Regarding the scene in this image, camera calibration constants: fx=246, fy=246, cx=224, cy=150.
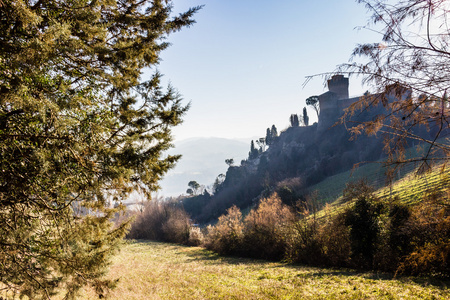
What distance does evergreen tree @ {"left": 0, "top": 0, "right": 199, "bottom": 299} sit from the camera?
4.07 m

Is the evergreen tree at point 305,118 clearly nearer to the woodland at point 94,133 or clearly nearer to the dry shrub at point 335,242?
the dry shrub at point 335,242

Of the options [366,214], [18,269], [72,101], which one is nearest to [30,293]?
[18,269]

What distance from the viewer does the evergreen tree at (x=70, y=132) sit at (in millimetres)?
4070

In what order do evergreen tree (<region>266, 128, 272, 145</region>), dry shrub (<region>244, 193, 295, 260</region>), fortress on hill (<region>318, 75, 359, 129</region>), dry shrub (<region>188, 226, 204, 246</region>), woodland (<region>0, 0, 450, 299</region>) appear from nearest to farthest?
woodland (<region>0, 0, 450, 299</region>) < dry shrub (<region>244, 193, 295, 260</region>) < dry shrub (<region>188, 226, 204, 246</region>) < fortress on hill (<region>318, 75, 359, 129</region>) < evergreen tree (<region>266, 128, 272, 145</region>)

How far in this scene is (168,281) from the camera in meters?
13.0

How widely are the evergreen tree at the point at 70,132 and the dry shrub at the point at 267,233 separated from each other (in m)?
17.2

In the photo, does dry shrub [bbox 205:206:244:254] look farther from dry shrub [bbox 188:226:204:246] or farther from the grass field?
the grass field

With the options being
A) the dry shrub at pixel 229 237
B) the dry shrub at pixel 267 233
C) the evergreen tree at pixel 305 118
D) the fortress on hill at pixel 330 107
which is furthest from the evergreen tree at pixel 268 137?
the dry shrub at pixel 267 233

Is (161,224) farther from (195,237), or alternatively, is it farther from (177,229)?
(195,237)

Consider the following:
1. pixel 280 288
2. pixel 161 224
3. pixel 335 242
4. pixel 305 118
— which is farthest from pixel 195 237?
pixel 305 118

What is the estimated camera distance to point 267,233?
2420cm

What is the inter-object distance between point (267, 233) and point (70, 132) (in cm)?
2226

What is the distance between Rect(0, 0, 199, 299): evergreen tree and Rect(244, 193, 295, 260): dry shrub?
56.3 feet

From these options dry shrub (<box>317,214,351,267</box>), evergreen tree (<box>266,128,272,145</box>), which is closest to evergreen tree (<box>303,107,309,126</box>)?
evergreen tree (<box>266,128,272,145</box>)
